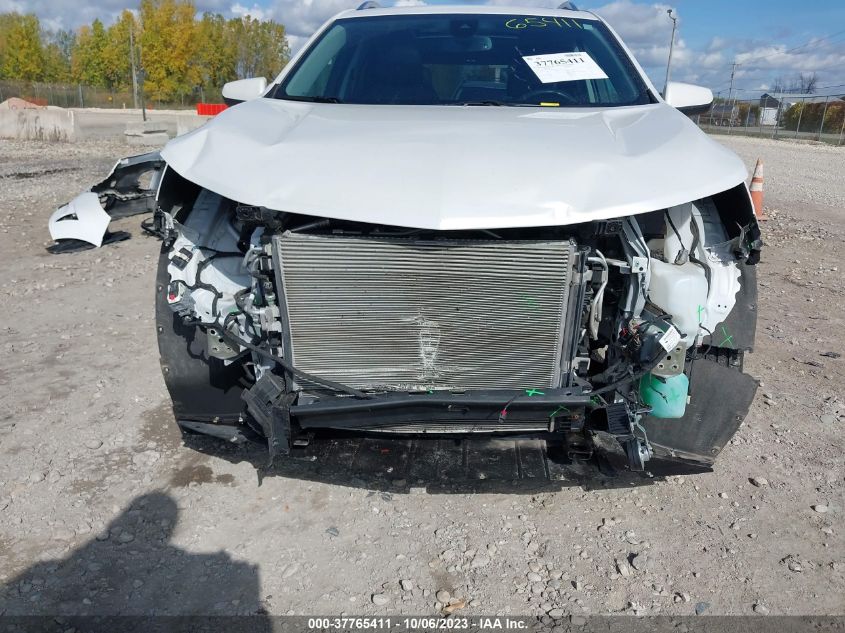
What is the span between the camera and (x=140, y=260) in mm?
6332

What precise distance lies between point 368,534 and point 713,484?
1.52 metres

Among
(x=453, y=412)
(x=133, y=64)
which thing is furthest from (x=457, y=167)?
(x=133, y=64)

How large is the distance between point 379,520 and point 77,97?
52.3m

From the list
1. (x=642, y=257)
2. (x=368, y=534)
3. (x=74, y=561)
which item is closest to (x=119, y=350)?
(x=74, y=561)

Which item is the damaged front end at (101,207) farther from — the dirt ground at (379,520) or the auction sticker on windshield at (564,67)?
the auction sticker on windshield at (564,67)

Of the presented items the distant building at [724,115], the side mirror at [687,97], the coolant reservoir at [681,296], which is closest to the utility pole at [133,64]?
the distant building at [724,115]

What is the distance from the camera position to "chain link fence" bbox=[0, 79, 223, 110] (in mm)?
43469

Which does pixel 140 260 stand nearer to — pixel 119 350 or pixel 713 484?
pixel 119 350

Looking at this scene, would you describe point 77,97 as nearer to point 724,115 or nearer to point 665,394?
point 724,115

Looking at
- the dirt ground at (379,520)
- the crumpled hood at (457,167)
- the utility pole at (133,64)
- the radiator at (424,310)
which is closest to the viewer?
the crumpled hood at (457,167)

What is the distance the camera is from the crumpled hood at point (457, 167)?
216 cm

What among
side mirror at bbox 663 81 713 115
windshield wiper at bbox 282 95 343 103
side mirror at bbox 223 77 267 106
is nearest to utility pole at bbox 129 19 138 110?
side mirror at bbox 223 77 267 106

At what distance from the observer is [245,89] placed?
3777 millimetres

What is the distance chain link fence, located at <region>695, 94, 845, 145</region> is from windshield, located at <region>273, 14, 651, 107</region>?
97.8 ft
